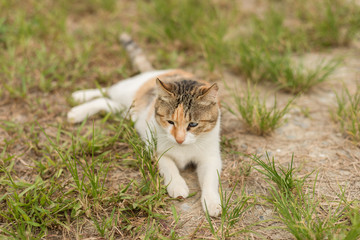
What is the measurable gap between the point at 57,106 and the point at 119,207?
165 centimetres

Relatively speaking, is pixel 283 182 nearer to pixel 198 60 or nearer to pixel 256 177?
pixel 256 177

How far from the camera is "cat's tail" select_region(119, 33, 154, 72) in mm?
3877

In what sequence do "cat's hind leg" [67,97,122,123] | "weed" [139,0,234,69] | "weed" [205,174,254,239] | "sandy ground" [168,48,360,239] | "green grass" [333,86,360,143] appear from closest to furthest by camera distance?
1. "weed" [205,174,254,239]
2. "sandy ground" [168,48,360,239]
3. "green grass" [333,86,360,143]
4. "cat's hind leg" [67,97,122,123]
5. "weed" [139,0,234,69]

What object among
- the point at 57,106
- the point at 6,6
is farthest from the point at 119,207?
the point at 6,6

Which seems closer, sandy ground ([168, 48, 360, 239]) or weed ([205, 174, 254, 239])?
weed ([205, 174, 254, 239])

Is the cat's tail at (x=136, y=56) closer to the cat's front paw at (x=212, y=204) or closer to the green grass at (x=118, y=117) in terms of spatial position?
the green grass at (x=118, y=117)

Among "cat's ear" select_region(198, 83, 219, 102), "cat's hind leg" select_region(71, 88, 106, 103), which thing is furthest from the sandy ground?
"cat's hind leg" select_region(71, 88, 106, 103)

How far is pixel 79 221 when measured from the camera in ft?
7.23

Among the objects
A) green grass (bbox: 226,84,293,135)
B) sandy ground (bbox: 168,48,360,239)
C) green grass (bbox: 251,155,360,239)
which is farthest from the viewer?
green grass (bbox: 226,84,293,135)

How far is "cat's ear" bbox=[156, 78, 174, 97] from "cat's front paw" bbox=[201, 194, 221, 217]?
32.4 inches

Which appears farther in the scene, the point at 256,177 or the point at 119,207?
the point at 256,177

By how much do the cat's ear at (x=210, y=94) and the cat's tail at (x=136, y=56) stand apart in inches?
61.3

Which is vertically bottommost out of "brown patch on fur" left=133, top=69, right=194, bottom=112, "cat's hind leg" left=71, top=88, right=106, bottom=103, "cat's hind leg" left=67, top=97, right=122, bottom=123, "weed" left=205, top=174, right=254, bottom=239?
"weed" left=205, top=174, right=254, bottom=239

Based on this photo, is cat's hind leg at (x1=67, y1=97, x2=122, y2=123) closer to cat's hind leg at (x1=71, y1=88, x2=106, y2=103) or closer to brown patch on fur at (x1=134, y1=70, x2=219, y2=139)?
cat's hind leg at (x1=71, y1=88, x2=106, y2=103)
